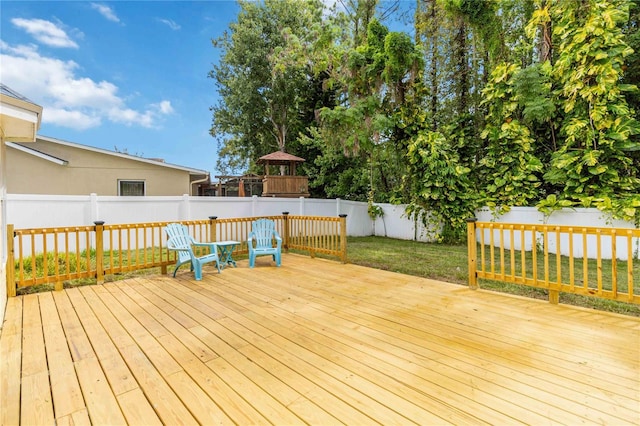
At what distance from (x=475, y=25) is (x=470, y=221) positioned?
7391mm

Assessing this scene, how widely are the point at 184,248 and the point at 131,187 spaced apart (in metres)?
6.72

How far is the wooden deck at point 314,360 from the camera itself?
1758 mm

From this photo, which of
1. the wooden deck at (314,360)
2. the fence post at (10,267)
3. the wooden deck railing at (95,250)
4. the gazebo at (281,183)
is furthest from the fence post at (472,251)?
the gazebo at (281,183)

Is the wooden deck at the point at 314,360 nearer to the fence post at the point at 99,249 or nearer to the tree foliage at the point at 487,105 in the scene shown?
the fence post at the point at 99,249

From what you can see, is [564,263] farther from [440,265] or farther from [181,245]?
[181,245]

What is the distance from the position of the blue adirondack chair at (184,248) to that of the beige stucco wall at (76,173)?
5937 millimetres

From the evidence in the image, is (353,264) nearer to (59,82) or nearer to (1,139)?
(1,139)

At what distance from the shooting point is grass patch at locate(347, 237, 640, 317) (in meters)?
3.86

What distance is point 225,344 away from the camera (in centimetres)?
262

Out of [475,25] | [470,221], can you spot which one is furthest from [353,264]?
[475,25]

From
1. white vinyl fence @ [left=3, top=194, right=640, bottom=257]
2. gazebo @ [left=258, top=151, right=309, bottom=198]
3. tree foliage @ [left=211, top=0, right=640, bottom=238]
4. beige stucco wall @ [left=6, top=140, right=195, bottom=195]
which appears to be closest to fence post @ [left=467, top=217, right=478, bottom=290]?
white vinyl fence @ [left=3, top=194, right=640, bottom=257]

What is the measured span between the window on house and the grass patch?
7.27 m

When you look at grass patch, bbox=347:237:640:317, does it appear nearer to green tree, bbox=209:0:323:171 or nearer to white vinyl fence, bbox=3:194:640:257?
white vinyl fence, bbox=3:194:640:257

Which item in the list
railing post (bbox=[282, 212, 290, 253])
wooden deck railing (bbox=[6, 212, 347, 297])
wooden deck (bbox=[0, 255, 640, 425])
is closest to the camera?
wooden deck (bbox=[0, 255, 640, 425])
